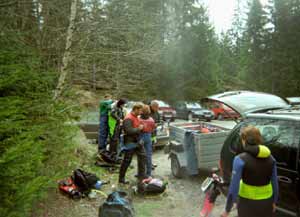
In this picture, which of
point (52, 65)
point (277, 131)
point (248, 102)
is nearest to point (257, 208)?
point (277, 131)

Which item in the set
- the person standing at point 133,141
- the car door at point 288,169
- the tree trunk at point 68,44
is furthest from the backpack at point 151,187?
the tree trunk at point 68,44

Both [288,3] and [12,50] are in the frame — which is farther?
[288,3]

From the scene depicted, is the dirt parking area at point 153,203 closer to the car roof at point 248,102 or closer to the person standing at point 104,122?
the person standing at point 104,122

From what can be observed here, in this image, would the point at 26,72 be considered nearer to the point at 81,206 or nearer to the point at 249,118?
the point at 81,206

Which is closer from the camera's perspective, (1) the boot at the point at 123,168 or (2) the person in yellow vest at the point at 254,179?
(2) the person in yellow vest at the point at 254,179

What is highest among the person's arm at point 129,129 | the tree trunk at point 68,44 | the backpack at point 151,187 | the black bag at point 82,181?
the tree trunk at point 68,44

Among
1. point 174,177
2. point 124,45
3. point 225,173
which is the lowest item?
point 174,177

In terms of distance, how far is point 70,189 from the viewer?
4.86 metres

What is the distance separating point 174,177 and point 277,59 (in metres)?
23.2

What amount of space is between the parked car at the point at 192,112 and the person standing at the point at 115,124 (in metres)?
13.8

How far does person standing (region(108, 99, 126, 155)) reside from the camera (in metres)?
7.55

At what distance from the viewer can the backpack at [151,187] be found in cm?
528

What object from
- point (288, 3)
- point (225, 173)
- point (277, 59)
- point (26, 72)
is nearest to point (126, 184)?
point (225, 173)

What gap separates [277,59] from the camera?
1029 inches
